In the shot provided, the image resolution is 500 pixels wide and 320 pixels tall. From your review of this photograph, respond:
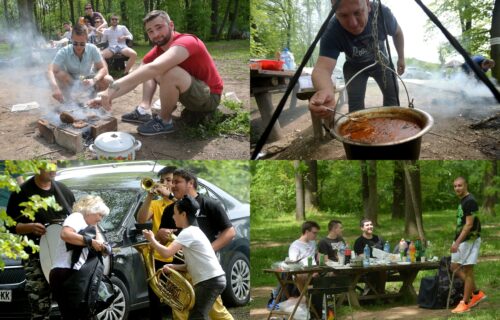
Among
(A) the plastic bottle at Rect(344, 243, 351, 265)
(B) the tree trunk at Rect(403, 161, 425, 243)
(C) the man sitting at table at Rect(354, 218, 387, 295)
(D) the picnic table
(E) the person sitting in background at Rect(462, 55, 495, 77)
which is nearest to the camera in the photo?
(D) the picnic table

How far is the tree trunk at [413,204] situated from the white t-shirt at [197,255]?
2711 millimetres

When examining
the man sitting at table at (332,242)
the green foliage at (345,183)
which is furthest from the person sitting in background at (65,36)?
the man sitting at table at (332,242)

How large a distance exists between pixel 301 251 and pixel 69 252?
213 centimetres

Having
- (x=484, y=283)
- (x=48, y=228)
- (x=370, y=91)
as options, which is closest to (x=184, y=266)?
(x=48, y=228)

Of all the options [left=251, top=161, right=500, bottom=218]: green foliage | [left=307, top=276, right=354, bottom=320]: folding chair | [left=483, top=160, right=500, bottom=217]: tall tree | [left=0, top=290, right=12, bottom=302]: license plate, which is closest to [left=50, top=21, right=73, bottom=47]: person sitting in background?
[left=251, top=161, right=500, bottom=218]: green foliage

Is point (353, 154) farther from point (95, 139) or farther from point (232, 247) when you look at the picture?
point (95, 139)

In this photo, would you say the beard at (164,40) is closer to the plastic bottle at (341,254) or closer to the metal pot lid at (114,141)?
the metal pot lid at (114,141)

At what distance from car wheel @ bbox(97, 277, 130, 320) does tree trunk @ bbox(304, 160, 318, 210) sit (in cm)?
181

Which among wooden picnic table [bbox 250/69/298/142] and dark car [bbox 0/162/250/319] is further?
wooden picnic table [bbox 250/69/298/142]

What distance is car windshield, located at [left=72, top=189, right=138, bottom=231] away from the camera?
497cm

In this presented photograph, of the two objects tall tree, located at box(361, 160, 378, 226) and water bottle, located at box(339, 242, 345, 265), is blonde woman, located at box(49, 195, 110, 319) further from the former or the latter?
tall tree, located at box(361, 160, 378, 226)

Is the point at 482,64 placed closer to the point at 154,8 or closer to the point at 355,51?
the point at 355,51

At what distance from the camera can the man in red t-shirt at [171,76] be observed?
5.37 meters

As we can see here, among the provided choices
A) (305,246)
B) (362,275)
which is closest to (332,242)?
(305,246)
